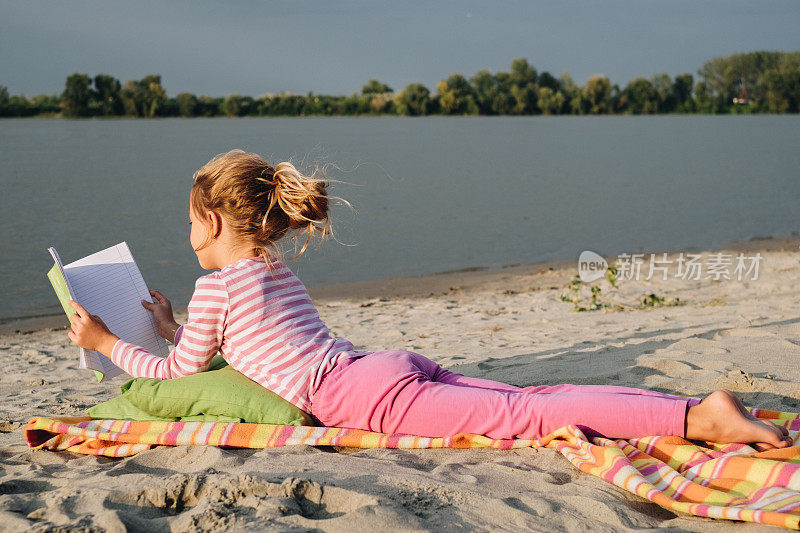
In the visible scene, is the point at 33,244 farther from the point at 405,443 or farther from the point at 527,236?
the point at 405,443

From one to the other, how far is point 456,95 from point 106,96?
38097mm

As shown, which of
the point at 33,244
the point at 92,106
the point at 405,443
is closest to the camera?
the point at 405,443

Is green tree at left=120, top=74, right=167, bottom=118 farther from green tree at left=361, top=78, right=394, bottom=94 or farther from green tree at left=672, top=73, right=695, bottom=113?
green tree at left=672, top=73, right=695, bottom=113

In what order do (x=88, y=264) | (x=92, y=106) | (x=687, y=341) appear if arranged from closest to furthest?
(x=88, y=264)
(x=687, y=341)
(x=92, y=106)

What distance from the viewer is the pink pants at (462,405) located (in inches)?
108

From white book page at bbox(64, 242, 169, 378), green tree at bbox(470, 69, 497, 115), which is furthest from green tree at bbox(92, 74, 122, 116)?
white book page at bbox(64, 242, 169, 378)

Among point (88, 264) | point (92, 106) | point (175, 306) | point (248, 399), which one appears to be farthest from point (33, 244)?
point (92, 106)

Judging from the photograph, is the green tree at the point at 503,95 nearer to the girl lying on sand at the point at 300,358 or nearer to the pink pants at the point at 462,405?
the girl lying on sand at the point at 300,358

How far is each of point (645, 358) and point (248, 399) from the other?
246 cm

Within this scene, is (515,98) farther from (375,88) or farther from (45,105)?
(45,105)

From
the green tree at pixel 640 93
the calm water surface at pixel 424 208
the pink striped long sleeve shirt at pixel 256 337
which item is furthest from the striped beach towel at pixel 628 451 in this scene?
the green tree at pixel 640 93

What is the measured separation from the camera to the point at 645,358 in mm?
4230

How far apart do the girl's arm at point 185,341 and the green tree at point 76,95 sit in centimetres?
7359

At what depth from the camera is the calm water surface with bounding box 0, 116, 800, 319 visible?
10844 millimetres
